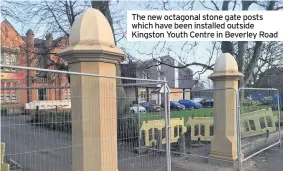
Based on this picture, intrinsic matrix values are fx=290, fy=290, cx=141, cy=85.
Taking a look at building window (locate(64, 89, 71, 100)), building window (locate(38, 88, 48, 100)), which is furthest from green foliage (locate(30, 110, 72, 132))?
building window (locate(64, 89, 71, 100))

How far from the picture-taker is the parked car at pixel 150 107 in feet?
19.8

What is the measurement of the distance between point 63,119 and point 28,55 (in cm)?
1408

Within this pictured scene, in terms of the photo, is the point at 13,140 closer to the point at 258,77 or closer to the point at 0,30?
the point at 0,30

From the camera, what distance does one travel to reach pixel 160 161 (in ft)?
19.2

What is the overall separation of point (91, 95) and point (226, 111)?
4734mm

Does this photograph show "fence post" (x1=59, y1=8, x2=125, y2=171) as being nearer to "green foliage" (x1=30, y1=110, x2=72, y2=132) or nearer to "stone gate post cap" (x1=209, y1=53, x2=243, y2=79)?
"green foliage" (x1=30, y1=110, x2=72, y2=132)

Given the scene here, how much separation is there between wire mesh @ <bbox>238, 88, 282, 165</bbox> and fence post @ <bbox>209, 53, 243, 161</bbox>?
19.8 inches

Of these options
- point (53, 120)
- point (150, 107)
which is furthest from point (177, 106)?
point (53, 120)

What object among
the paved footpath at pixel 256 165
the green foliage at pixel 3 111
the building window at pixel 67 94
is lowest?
the paved footpath at pixel 256 165

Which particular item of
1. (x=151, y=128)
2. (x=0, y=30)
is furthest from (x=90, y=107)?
(x=0, y=30)

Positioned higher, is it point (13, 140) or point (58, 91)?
point (58, 91)

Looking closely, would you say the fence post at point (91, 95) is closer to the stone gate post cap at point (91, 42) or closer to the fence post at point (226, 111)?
the stone gate post cap at point (91, 42)

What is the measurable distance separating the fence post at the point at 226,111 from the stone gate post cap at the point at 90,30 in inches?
174

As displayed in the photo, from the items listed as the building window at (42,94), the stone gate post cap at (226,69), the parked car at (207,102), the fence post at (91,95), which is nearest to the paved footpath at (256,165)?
the parked car at (207,102)
